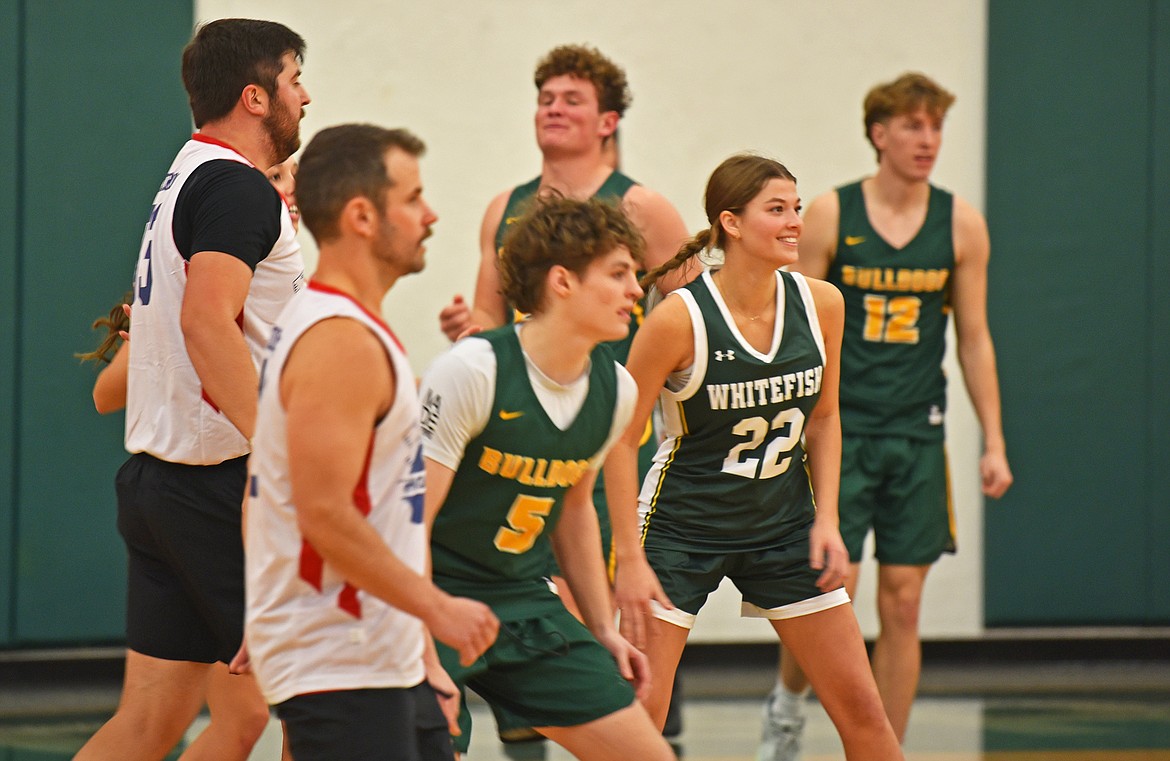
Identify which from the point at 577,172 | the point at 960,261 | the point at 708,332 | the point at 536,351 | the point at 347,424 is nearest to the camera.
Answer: the point at 347,424

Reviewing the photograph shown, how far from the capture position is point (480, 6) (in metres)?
6.54

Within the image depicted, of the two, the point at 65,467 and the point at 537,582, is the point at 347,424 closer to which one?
the point at 537,582

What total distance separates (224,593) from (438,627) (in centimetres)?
102

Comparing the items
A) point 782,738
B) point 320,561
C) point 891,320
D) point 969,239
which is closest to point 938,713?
point 782,738

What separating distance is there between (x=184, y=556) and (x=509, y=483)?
71cm

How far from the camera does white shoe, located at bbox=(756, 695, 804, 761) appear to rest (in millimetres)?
5125

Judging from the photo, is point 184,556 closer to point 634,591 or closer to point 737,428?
point 634,591

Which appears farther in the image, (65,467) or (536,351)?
(65,467)

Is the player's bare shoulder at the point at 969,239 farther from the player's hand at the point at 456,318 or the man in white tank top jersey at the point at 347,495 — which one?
the man in white tank top jersey at the point at 347,495

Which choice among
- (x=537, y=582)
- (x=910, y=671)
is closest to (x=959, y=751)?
(x=910, y=671)

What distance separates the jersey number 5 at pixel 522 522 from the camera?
309cm

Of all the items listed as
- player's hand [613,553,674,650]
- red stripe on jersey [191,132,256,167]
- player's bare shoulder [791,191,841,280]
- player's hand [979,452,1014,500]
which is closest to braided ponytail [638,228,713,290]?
player's hand [613,553,674,650]

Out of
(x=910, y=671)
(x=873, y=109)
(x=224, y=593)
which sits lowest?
(x=910, y=671)

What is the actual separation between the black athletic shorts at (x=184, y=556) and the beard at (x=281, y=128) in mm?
687
